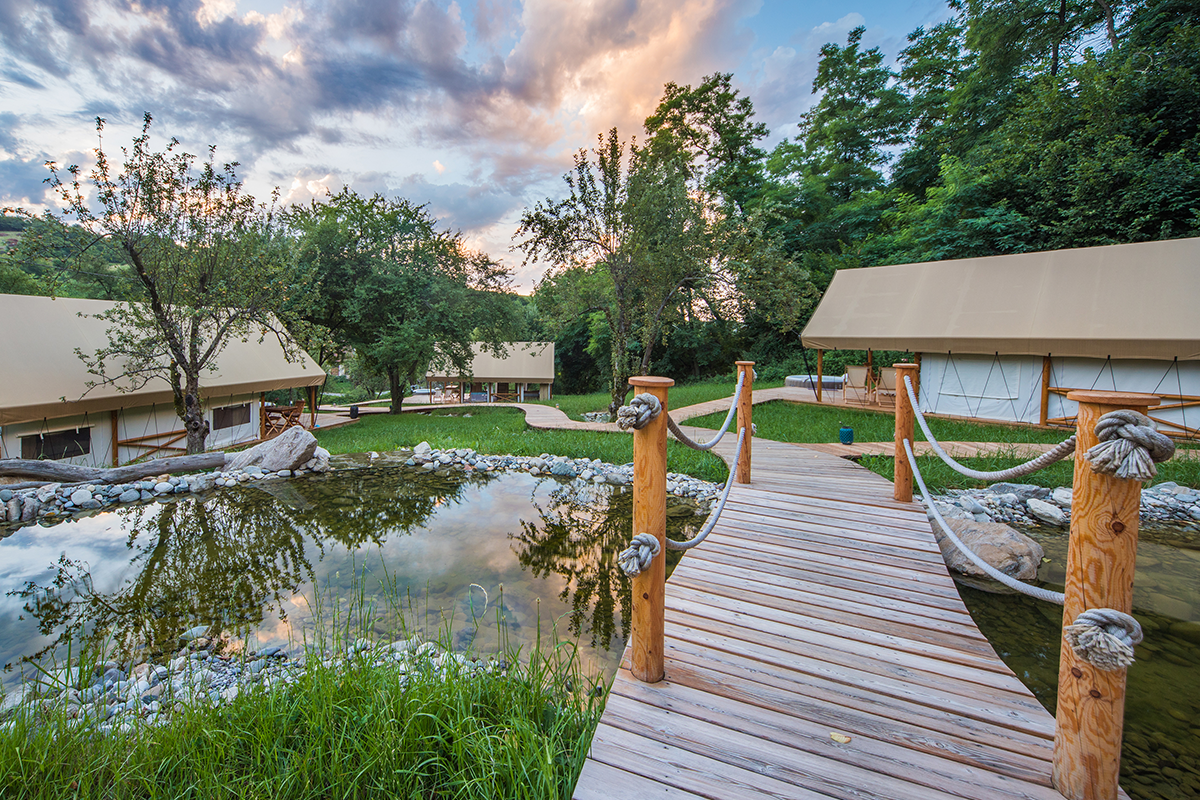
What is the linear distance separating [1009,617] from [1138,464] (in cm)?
317

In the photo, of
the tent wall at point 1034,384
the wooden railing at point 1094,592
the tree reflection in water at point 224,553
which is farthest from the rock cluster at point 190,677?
the tent wall at point 1034,384

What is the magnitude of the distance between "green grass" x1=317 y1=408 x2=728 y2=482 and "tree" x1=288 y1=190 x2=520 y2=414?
3692 mm

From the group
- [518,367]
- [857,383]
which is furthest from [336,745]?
[518,367]

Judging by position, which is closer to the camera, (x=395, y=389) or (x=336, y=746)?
(x=336, y=746)

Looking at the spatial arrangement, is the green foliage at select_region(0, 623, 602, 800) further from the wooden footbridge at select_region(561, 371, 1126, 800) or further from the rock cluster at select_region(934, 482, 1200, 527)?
the rock cluster at select_region(934, 482, 1200, 527)

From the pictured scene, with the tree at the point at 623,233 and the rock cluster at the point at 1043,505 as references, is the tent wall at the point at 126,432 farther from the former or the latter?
the rock cluster at the point at 1043,505

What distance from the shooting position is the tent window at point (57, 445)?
8.51 m

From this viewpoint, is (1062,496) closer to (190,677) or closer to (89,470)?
(190,677)

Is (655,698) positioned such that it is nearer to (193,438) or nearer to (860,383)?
(193,438)

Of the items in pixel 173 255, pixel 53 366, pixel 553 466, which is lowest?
pixel 553 466

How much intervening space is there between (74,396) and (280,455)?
4052 mm

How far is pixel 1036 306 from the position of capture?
33.6 ft

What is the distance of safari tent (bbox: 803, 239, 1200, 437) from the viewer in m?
8.73

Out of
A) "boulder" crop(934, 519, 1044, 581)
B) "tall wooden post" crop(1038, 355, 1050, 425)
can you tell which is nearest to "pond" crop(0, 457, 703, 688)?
"boulder" crop(934, 519, 1044, 581)
